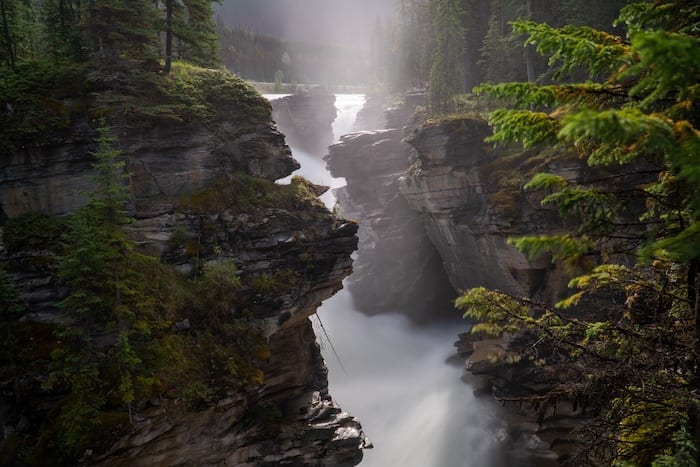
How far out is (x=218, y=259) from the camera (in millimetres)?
15445

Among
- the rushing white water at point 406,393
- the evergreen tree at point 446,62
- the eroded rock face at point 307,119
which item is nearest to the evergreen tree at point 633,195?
the rushing white water at point 406,393

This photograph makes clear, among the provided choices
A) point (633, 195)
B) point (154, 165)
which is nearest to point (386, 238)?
point (154, 165)

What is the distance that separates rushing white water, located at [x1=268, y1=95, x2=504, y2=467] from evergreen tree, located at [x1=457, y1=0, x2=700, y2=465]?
1321 cm

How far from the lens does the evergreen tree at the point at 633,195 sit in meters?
3.39

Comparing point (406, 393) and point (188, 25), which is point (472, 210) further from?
point (188, 25)

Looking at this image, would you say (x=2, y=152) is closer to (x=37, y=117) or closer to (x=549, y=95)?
(x=37, y=117)

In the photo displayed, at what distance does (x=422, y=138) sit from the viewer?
27359 millimetres

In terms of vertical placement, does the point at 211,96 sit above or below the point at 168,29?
below

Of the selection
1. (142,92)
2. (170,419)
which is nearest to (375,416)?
(170,419)

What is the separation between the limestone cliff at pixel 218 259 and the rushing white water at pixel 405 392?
3.32 meters

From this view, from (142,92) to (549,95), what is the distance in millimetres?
15996

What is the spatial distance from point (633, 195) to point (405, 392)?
2319cm

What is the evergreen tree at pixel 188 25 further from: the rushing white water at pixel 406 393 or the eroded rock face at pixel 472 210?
the rushing white water at pixel 406 393

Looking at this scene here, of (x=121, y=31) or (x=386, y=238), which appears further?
(x=386, y=238)
